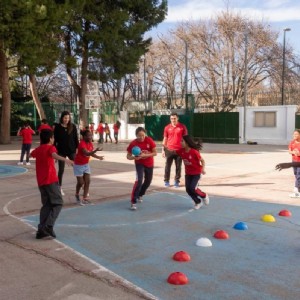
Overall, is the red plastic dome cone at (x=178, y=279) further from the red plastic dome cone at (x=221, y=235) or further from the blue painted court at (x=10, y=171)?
the blue painted court at (x=10, y=171)

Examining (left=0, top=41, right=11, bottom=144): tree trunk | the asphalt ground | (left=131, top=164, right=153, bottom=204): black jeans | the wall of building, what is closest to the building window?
the wall of building

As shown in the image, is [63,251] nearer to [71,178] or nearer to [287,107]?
[71,178]

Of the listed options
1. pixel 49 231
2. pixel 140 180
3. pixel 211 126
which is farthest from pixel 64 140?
pixel 211 126

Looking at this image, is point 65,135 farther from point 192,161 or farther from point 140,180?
point 192,161

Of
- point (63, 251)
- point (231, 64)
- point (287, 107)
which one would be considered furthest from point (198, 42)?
point (63, 251)

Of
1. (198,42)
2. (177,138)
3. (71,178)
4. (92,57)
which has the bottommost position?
(71,178)

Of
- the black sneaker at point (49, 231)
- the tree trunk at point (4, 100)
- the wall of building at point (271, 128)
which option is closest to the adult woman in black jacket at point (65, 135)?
the black sneaker at point (49, 231)

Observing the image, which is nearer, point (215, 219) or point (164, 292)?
point (164, 292)

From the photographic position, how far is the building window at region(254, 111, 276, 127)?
28.5 metres

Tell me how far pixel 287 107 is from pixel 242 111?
10.1 feet

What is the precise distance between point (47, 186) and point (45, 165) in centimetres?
29

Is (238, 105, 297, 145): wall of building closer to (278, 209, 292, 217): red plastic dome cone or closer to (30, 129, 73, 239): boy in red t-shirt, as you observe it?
(278, 209, 292, 217): red plastic dome cone

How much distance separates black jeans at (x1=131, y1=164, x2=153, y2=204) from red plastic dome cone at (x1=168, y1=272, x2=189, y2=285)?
371 centimetres

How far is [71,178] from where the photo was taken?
1262 cm
